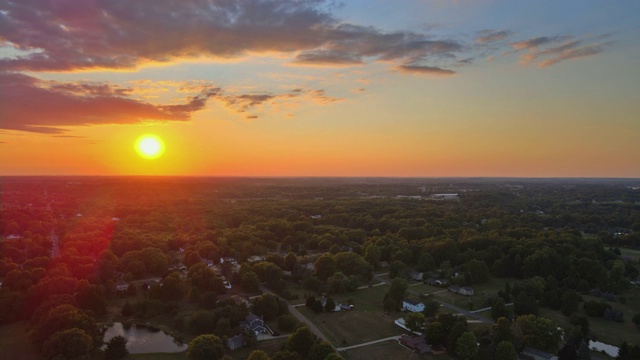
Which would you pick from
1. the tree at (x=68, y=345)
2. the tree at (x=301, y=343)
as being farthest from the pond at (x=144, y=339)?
the tree at (x=301, y=343)

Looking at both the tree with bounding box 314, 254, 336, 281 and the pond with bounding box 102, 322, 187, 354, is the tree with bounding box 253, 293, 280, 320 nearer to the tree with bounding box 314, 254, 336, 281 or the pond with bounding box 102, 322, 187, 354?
the pond with bounding box 102, 322, 187, 354

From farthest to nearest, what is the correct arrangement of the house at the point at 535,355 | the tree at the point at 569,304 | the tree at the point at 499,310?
the tree at the point at 569,304, the tree at the point at 499,310, the house at the point at 535,355

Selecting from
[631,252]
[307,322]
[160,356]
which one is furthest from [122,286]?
[631,252]

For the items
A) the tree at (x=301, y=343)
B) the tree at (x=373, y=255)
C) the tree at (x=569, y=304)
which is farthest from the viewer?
the tree at (x=373, y=255)

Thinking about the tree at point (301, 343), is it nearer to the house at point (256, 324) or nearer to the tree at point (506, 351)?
the house at point (256, 324)

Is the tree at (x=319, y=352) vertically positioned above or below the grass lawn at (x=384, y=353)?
above

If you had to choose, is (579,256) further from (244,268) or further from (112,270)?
(112,270)

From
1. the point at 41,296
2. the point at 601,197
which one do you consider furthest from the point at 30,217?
the point at 601,197

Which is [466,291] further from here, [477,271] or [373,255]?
[373,255]
